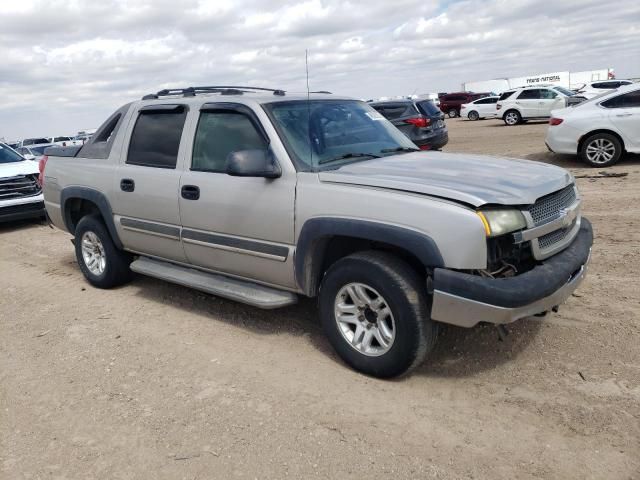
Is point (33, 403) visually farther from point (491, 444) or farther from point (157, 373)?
point (491, 444)

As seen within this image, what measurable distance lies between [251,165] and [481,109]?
1275 inches

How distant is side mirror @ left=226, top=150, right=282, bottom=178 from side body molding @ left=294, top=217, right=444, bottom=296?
0.46 m

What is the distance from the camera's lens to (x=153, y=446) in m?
3.18

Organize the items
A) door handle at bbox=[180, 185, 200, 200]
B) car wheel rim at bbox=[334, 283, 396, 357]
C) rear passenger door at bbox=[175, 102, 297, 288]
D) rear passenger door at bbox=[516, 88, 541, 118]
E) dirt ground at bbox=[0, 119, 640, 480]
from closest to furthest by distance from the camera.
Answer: dirt ground at bbox=[0, 119, 640, 480] → car wheel rim at bbox=[334, 283, 396, 357] → rear passenger door at bbox=[175, 102, 297, 288] → door handle at bbox=[180, 185, 200, 200] → rear passenger door at bbox=[516, 88, 541, 118]

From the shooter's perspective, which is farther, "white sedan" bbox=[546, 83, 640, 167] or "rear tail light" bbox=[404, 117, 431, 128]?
"rear tail light" bbox=[404, 117, 431, 128]

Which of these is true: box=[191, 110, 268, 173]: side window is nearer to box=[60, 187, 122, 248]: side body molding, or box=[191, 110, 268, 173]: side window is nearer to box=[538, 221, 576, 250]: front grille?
box=[60, 187, 122, 248]: side body molding

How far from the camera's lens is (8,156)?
36.0 ft

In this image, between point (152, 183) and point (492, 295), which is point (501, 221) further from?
point (152, 183)

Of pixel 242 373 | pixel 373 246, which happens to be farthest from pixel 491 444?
pixel 242 373

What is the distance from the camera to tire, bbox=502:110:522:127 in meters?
26.6

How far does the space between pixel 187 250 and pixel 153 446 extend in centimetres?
198

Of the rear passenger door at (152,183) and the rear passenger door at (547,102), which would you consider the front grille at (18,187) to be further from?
the rear passenger door at (547,102)

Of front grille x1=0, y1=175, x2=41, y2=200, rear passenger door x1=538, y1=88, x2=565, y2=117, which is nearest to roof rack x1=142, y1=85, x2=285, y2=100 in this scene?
front grille x1=0, y1=175, x2=41, y2=200

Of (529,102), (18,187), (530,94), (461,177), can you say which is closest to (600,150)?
(461,177)
